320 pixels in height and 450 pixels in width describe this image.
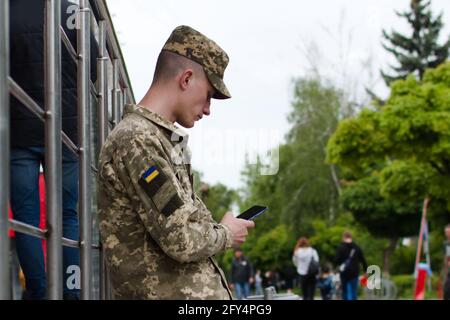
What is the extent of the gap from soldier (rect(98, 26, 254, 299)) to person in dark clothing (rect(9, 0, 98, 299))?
27 centimetres

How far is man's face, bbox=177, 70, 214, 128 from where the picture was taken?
2.95m

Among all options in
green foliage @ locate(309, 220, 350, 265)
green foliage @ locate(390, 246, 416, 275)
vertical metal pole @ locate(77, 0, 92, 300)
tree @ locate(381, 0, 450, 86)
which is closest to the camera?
vertical metal pole @ locate(77, 0, 92, 300)

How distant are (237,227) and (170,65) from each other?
1.58 feet

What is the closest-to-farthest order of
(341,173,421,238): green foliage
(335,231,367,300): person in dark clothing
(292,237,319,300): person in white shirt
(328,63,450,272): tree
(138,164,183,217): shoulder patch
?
(138,164,183,217): shoulder patch < (335,231,367,300): person in dark clothing < (292,237,319,300): person in white shirt < (328,63,450,272): tree < (341,173,421,238): green foliage

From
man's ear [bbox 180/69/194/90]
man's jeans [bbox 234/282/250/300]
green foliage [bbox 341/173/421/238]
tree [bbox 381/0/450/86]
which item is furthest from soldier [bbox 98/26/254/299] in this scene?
tree [bbox 381/0/450/86]

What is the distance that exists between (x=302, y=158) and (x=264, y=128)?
165 feet

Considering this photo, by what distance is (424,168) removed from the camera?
106ft

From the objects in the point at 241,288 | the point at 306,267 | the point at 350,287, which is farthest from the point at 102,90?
the point at 241,288

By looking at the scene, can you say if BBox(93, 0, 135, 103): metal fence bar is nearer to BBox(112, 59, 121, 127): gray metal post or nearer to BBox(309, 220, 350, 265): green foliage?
BBox(112, 59, 121, 127): gray metal post

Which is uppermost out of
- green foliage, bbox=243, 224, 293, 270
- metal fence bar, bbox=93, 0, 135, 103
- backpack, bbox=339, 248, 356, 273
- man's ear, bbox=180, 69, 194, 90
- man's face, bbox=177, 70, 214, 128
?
green foliage, bbox=243, 224, 293, 270

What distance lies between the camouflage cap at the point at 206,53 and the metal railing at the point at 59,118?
0.36 m

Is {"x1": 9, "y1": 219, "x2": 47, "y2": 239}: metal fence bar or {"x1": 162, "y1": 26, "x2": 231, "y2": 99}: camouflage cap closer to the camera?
{"x1": 9, "y1": 219, "x2": 47, "y2": 239}: metal fence bar
